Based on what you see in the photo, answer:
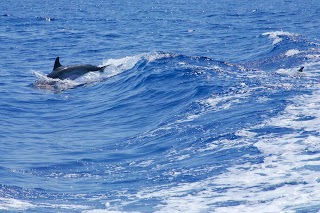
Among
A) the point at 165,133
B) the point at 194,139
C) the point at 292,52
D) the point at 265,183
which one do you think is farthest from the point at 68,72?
the point at 265,183

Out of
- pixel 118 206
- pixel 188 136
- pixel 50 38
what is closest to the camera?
pixel 118 206

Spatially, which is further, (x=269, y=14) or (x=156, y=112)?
(x=269, y=14)

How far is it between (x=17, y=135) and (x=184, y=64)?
9291 mm

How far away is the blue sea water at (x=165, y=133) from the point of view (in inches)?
456

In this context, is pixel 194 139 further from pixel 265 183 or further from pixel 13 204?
pixel 13 204

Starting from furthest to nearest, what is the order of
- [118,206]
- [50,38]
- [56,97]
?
1. [50,38]
2. [56,97]
3. [118,206]

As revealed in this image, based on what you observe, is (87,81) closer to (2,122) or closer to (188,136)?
(2,122)

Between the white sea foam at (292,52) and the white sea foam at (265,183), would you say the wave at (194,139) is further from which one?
the white sea foam at (292,52)

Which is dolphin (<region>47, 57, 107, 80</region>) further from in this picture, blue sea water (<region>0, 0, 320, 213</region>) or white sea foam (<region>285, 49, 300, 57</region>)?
white sea foam (<region>285, 49, 300, 57</region>)

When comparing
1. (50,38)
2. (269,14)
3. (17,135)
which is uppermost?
(269,14)

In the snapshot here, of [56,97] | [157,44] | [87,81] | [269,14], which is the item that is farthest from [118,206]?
[269,14]

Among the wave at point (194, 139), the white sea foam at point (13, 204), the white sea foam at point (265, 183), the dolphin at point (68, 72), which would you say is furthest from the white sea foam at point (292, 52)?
the white sea foam at point (13, 204)

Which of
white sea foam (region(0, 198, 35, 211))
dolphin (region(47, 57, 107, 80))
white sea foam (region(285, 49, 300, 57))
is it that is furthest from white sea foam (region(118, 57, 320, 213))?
white sea foam (region(285, 49, 300, 57))

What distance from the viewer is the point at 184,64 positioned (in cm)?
Result: 2573
